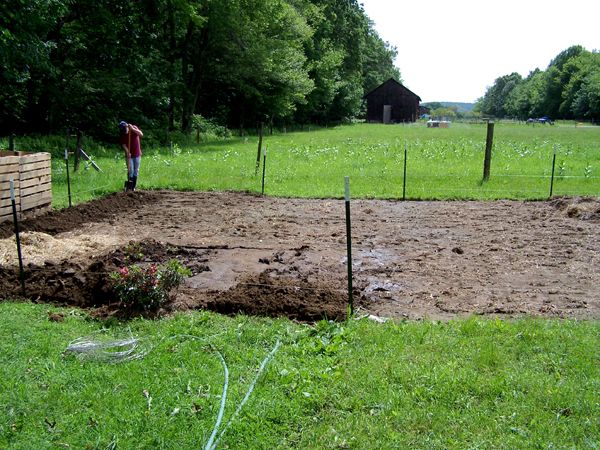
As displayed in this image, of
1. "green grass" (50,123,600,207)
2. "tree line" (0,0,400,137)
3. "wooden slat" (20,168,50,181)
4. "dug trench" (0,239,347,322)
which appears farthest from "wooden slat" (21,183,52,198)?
"tree line" (0,0,400,137)

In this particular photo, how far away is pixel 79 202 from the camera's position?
12.9 m

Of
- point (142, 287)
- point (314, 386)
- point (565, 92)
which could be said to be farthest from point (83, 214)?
point (565, 92)

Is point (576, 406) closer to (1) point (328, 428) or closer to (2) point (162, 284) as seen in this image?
(1) point (328, 428)

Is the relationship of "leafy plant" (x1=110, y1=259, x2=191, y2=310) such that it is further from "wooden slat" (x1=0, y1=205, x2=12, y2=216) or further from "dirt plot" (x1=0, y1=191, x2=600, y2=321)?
"wooden slat" (x1=0, y1=205, x2=12, y2=216)

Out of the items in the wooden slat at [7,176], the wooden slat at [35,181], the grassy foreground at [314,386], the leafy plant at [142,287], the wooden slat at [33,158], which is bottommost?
the grassy foreground at [314,386]

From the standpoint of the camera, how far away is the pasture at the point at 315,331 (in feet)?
13.0

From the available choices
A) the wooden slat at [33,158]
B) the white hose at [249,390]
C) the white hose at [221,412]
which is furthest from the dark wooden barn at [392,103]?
the white hose at [221,412]

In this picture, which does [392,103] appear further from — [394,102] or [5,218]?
[5,218]

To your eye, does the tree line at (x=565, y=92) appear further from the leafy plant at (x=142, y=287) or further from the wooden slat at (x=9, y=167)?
the leafy plant at (x=142, y=287)

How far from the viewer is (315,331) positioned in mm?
5531

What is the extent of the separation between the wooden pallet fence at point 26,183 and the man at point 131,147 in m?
2.30

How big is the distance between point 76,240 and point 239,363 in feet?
18.4

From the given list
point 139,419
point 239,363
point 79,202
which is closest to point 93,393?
point 139,419

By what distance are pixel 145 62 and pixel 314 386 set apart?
26831 millimetres
